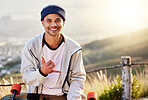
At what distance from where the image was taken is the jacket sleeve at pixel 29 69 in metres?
2.43

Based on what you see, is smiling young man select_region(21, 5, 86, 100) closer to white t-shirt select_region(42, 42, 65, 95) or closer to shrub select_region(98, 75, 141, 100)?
white t-shirt select_region(42, 42, 65, 95)

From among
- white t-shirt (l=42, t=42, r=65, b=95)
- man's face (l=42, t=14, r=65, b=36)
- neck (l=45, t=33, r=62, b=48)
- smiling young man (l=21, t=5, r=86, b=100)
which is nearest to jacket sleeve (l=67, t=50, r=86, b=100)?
smiling young man (l=21, t=5, r=86, b=100)

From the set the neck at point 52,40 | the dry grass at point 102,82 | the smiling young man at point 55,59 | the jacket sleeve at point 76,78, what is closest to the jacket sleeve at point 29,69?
the smiling young man at point 55,59

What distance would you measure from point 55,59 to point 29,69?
12.9 inches

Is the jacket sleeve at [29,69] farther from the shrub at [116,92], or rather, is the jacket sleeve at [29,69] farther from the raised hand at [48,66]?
the shrub at [116,92]

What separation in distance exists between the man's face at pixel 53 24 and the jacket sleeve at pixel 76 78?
38 centimetres

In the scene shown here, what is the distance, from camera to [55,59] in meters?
2.61

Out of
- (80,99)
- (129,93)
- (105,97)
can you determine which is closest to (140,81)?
(129,93)

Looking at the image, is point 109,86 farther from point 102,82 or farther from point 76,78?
point 76,78

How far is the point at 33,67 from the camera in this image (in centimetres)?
255

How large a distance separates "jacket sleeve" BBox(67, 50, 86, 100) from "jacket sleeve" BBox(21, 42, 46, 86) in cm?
38

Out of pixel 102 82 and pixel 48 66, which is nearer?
pixel 48 66

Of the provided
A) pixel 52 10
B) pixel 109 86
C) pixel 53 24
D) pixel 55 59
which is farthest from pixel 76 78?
pixel 109 86

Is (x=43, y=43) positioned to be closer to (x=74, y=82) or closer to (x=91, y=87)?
(x=74, y=82)
